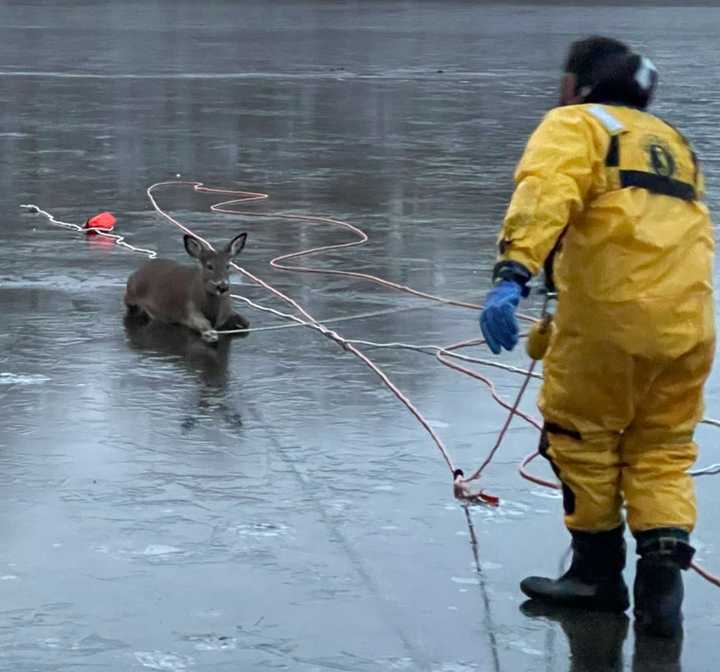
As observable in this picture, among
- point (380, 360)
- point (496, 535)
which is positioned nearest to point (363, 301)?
point (380, 360)

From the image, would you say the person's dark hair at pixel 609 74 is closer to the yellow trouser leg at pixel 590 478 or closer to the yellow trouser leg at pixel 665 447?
the yellow trouser leg at pixel 665 447

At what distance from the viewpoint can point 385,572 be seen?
6055 mm

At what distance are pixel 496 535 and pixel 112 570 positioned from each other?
1.31 m

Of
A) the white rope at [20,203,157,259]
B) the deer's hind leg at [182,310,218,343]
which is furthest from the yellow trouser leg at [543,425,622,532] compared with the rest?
the white rope at [20,203,157,259]

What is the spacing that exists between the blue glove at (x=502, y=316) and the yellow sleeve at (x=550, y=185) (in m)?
0.09

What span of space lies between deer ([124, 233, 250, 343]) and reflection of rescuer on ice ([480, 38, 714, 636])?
162 inches

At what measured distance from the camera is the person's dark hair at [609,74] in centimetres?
567

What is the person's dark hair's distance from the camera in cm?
567

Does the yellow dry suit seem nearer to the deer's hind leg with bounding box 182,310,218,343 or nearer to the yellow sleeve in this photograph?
the yellow sleeve

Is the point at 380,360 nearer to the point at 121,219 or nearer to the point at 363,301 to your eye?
the point at 363,301

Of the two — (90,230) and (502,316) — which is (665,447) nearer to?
(502,316)

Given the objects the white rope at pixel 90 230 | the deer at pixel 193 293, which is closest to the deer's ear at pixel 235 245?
the deer at pixel 193 293

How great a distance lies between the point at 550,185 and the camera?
5.32 meters

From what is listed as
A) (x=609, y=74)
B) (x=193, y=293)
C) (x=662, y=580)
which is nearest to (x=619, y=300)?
(x=609, y=74)
